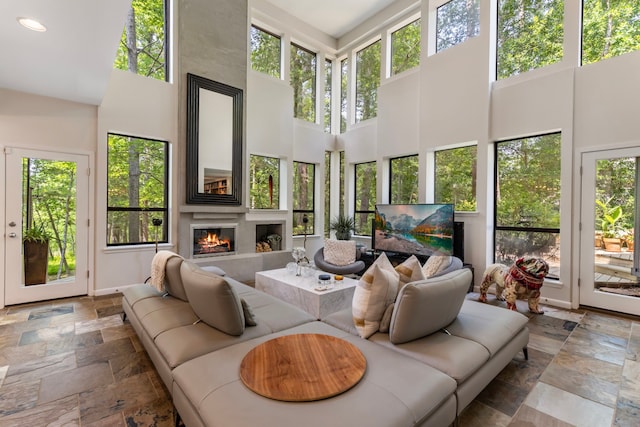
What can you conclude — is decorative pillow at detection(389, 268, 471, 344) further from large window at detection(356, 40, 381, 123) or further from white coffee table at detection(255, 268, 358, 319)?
large window at detection(356, 40, 381, 123)

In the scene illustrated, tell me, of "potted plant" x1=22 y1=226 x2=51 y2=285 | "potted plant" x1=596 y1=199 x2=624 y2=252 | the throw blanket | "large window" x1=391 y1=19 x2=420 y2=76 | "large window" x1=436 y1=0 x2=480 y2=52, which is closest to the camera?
the throw blanket

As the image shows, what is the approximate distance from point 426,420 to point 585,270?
4.01 meters

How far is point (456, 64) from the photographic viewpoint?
5164 mm

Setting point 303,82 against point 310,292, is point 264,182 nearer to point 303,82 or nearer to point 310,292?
point 303,82

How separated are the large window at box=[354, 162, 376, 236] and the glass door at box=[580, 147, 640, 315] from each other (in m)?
3.78

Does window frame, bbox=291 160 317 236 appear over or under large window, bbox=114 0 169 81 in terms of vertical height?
under

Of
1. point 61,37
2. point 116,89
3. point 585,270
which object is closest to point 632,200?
point 585,270

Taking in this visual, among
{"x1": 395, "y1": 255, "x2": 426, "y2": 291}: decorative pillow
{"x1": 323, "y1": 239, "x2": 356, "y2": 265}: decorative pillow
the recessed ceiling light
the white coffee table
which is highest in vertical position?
the recessed ceiling light

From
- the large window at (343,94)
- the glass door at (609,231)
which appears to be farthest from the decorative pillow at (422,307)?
the large window at (343,94)

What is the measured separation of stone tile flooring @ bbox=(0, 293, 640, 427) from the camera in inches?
75.7

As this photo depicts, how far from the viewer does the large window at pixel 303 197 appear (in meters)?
7.20

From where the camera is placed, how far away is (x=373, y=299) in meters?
2.08

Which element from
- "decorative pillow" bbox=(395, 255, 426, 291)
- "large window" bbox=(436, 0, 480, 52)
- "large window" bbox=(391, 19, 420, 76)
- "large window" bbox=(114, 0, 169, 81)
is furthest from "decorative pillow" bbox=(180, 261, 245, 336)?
"large window" bbox=(391, 19, 420, 76)

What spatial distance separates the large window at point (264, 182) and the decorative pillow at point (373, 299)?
4563 millimetres
